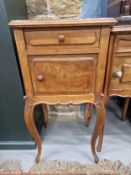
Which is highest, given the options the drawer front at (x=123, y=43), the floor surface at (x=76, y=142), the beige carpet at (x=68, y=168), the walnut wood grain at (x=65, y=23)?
the walnut wood grain at (x=65, y=23)

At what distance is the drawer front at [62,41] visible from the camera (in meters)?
0.76

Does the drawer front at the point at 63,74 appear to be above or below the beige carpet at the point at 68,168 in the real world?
above

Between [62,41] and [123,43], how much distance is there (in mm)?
291

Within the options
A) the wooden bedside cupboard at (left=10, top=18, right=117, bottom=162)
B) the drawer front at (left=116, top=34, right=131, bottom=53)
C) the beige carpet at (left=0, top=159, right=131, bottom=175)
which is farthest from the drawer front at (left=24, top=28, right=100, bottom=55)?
the beige carpet at (left=0, top=159, right=131, bottom=175)

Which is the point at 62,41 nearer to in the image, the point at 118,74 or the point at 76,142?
the point at 118,74

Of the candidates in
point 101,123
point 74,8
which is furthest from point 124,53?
point 74,8

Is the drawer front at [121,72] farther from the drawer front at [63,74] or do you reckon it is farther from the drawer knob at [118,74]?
the drawer front at [63,74]

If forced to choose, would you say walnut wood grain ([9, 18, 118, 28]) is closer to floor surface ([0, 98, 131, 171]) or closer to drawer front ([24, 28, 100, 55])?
drawer front ([24, 28, 100, 55])

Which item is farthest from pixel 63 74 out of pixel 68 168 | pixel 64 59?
pixel 68 168

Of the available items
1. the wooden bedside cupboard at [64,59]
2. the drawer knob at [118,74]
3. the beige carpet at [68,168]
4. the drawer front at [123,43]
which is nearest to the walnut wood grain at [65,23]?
the wooden bedside cupboard at [64,59]

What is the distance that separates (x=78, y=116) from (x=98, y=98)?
0.70m

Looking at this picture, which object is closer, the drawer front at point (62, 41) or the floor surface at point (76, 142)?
the drawer front at point (62, 41)

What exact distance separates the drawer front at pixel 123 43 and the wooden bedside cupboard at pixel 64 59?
0.08 m

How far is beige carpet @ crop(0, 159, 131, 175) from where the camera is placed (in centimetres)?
112
